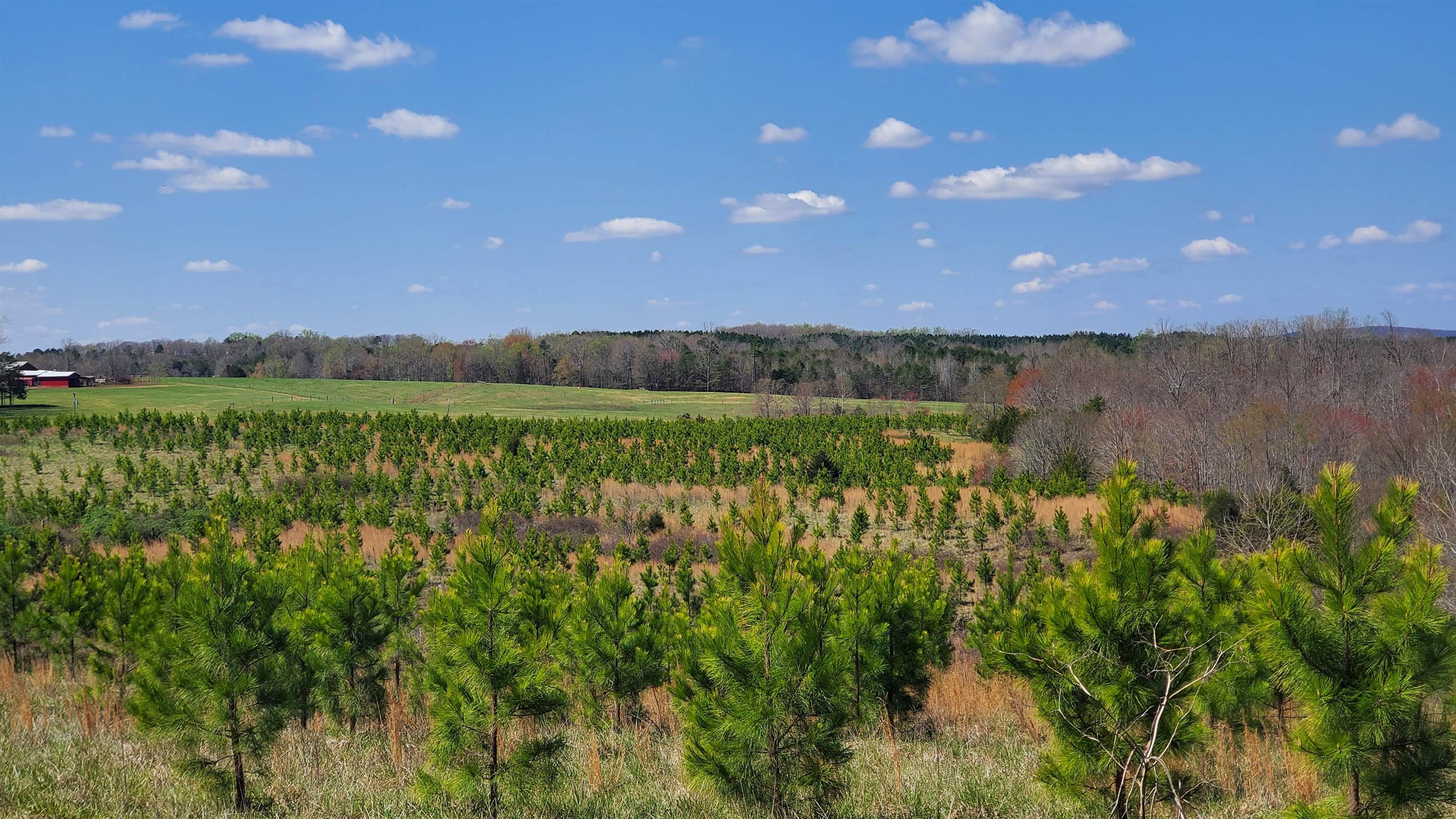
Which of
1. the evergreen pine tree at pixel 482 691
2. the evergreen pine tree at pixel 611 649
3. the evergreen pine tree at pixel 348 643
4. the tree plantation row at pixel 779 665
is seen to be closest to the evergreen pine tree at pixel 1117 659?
the tree plantation row at pixel 779 665

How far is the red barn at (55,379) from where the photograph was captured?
88.5 metres

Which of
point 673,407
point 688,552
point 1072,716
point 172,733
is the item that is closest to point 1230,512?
point 688,552

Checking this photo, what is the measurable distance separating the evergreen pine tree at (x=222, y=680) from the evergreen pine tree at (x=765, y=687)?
370 centimetres

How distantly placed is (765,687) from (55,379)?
105 meters

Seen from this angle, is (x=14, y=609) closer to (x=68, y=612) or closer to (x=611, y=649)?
(x=68, y=612)

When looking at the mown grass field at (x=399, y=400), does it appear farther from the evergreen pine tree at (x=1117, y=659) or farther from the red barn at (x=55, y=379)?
the evergreen pine tree at (x=1117, y=659)

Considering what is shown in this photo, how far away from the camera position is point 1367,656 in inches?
227

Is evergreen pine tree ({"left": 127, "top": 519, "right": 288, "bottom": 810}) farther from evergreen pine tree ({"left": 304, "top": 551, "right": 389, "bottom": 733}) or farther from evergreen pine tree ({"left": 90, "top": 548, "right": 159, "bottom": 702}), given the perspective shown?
evergreen pine tree ({"left": 90, "top": 548, "right": 159, "bottom": 702})

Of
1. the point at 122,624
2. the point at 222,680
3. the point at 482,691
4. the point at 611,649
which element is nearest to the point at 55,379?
the point at 122,624

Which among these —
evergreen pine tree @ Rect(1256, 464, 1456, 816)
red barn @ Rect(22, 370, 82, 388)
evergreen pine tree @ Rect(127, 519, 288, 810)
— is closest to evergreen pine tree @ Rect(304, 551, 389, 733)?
evergreen pine tree @ Rect(127, 519, 288, 810)

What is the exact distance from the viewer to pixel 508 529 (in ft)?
34.9

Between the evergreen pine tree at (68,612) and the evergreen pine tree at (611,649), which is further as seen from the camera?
the evergreen pine tree at (68,612)

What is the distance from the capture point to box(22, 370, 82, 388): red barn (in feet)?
290

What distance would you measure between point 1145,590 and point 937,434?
210ft
